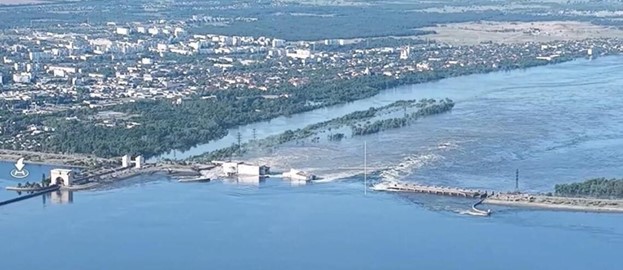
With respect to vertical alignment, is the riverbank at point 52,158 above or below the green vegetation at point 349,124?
below

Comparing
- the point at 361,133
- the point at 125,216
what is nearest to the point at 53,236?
the point at 125,216

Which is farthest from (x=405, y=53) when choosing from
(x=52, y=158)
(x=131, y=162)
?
(x=131, y=162)

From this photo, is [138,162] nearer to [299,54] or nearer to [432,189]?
[432,189]

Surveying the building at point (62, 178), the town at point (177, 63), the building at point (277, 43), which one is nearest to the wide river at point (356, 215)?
the building at point (62, 178)

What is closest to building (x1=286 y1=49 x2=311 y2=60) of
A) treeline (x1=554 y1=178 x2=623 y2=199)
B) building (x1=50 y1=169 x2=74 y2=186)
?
building (x1=50 y1=169 x2=74 y2=186)

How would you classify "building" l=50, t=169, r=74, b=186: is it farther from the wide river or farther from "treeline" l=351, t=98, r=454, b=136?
"treeline" l=351, t=98, r=454, b=136

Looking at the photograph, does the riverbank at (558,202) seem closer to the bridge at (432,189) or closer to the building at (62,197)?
the bridge at (432,189)
